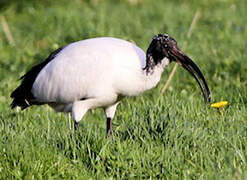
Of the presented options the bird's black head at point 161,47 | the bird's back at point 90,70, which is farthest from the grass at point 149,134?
the bird's black head at point 161,47

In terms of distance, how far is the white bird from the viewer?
4566 mm

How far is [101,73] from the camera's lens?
465 cm

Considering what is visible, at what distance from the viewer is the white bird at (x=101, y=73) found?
4566 millimetres

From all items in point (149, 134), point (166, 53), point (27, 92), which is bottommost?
point (149, 134)

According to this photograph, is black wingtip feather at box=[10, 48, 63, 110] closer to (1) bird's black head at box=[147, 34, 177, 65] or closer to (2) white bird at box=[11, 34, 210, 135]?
(2) white bird at box=[11, 34, 210, 135]

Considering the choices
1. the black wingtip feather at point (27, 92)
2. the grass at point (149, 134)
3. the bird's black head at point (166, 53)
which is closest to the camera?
the grass at point (149, 134)

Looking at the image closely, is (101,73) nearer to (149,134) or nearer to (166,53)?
(166,53)

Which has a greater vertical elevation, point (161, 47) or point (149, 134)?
point (161, 47)

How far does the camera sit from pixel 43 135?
4.29 m

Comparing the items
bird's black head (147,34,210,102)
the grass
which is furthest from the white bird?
the grass

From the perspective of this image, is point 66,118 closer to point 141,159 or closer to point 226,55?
point 141,159

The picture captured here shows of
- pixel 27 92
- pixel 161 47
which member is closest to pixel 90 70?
pixel 161 47

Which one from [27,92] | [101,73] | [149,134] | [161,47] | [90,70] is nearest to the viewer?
[149,134]

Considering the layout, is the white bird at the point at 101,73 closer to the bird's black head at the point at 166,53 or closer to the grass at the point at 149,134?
the bird's black head at the point at 166,53
